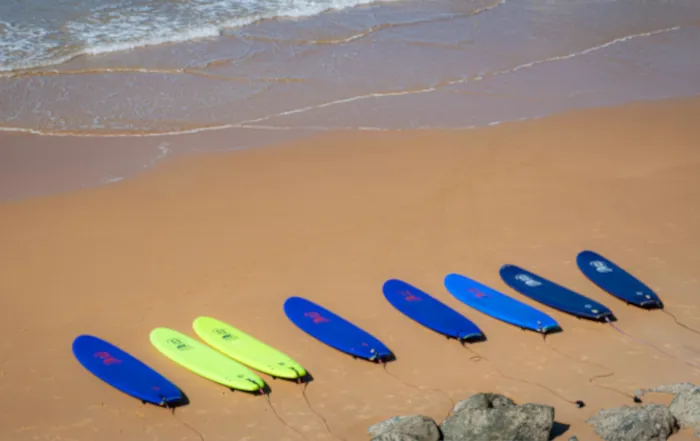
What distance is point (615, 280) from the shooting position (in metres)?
8.35

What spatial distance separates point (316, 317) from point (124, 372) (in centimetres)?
171

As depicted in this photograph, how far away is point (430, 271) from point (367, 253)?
681mm

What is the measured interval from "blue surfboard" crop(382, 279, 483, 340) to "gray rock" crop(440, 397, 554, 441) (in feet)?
5.07

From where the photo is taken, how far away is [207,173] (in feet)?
34.3

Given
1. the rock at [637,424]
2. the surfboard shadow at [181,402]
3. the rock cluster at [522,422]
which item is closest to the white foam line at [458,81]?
the surfboard shadow at [181,402]

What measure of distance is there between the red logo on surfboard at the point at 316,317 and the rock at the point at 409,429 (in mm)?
1557

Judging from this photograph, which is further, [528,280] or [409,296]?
[528,280]

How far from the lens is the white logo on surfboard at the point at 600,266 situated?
8.52 m

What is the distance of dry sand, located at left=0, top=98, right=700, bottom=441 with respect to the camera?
273 inches

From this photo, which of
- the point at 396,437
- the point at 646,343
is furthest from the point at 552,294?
the point at 396,437

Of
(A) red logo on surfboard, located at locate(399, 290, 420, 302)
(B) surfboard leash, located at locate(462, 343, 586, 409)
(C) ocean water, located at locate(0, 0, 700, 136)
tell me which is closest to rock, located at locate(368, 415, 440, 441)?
(B) surfboard leash, located at locate(462, 343, 586, 409)

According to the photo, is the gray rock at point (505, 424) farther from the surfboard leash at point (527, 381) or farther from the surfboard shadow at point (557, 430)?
the surfboard leash at point (527, 381)

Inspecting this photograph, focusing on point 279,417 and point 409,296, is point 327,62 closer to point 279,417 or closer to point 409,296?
point 409,296

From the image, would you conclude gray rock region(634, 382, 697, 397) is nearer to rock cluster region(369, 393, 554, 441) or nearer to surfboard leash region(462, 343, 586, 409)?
surfboard leash region(462, 343, 586, 409)
